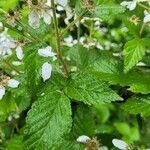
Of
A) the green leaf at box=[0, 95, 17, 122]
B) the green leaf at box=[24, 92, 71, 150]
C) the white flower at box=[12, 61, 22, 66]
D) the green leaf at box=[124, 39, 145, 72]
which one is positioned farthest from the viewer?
the white flower at box=[12, 61, 22, 66]

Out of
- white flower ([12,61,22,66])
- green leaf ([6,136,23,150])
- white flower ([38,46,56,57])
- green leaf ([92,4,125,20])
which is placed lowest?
green leaf ([6,136,23,150])

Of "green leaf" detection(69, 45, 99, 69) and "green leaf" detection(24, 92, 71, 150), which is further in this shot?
"green leaf" detection(69, 45, 99, 69)

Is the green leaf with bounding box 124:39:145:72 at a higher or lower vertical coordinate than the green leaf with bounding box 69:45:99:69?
higher

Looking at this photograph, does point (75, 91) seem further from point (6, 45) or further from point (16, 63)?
point (16, 63)

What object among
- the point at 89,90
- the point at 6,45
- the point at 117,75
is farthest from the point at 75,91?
the point at 6,45

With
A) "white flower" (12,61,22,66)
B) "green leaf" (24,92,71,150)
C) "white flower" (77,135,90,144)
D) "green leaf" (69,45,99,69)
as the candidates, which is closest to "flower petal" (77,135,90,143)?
"white flower" (77,135,90,144)

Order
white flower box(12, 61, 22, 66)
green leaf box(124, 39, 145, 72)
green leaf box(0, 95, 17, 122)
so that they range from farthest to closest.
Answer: white flower box(12, 61, 22, 66), green leaf box(0, 95, 17, 122), green leaf box(124, 39, 145, 72)

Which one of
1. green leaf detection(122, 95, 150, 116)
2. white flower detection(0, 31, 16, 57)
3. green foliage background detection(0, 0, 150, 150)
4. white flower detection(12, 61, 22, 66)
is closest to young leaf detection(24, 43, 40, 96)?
green foliage background detection(0, 0, 150, 150)

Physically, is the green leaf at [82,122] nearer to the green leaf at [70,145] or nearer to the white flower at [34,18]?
the green leaf at [70,145]

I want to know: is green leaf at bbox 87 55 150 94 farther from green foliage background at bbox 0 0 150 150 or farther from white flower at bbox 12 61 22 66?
white flower at bbox 12 61 22 66
